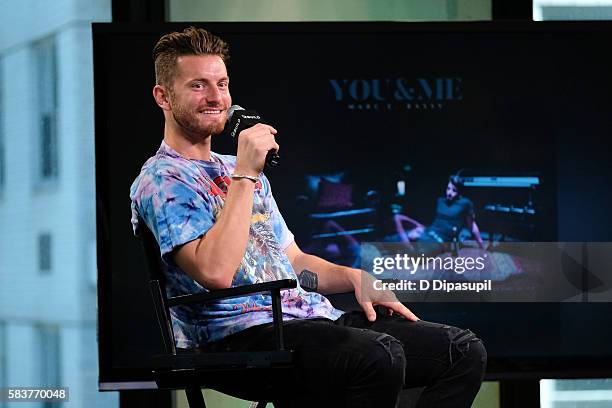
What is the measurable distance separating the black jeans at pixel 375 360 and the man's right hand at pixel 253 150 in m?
0.40

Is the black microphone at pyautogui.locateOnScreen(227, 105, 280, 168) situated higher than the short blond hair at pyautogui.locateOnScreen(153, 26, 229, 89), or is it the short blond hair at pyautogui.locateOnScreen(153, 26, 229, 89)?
the short blond hair at pyautogui.locateOnScreen(153, 26, 229, 89)

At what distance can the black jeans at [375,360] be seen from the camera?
2.52 m

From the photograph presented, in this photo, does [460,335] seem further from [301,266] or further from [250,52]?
[250,52]

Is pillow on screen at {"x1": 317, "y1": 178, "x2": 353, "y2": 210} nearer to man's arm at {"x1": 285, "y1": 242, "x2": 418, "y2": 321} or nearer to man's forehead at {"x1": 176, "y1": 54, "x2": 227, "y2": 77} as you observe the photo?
man's arm at {"x1": 285, "y1": 242, "x2": 418, "y2": 321}

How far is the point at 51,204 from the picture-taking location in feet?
14.0

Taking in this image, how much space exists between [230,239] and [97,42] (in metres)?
1.29

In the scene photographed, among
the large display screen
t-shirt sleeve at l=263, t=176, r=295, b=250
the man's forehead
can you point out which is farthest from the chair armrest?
the large display screen

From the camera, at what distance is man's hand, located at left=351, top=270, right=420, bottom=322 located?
2908mm

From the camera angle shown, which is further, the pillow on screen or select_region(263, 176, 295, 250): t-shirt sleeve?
the pillow on screen

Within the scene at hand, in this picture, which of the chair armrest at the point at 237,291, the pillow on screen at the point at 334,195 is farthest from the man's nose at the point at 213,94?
the chair armrest at the point at 237,291

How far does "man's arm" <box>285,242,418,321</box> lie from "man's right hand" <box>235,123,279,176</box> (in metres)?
0.46

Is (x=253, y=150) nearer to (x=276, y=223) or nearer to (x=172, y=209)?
(x=172, y=209)

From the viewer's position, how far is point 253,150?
2.76 m

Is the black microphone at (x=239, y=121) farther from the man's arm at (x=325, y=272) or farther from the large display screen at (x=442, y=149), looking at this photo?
the large display screen at (x=442, y=149)
